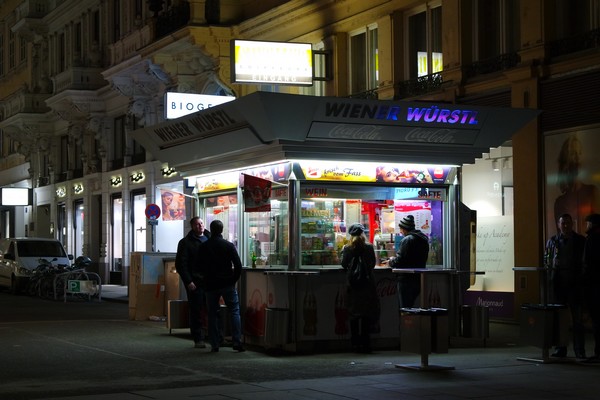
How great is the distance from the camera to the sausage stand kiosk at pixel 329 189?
15672mm

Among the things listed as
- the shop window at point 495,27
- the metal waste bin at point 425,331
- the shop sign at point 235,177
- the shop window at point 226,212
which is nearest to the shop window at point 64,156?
the shop window at point 495,27

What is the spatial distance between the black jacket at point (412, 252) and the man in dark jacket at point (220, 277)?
2.35 meters

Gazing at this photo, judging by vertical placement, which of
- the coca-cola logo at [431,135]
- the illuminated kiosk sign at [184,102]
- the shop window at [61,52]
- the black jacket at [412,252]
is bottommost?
the black jacket at [412,252]

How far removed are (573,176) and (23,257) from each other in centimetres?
2020

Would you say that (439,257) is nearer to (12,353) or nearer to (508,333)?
(508,333)

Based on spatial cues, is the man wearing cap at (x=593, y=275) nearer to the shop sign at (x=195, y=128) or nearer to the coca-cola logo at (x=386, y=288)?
the coca-cola logo at (x=386, y=288)

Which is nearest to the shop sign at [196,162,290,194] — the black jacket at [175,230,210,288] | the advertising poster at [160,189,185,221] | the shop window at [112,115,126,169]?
the black jacket at [175,230,210,288]

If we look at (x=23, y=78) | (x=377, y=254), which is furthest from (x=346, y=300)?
(x=23, y=78)

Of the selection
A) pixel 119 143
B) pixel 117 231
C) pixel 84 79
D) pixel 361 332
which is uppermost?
pixel 84 79

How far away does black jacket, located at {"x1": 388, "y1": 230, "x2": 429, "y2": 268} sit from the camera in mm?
16328

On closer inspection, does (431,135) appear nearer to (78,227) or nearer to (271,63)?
(271,63)

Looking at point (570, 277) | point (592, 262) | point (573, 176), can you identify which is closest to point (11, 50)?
point (573, 176)

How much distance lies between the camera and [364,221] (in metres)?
17.2

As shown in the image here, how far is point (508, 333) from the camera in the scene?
19.2m
